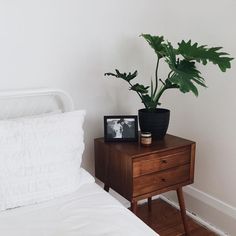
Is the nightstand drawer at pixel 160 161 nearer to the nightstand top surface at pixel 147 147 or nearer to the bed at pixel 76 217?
the nightstand top surface at pixel 147 147

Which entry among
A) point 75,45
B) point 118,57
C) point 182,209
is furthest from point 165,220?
point 75,45

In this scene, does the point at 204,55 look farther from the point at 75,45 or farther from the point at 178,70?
the point at 75,45

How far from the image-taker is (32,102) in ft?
5.86

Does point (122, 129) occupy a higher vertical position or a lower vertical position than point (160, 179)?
higher

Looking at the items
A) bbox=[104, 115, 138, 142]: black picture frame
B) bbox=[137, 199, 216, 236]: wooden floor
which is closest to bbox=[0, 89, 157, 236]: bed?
bbox=[104, 115, 138, 142]: black picture frame

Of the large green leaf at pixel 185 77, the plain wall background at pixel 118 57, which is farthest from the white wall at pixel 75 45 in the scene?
the large green leaf at pixel 185 77

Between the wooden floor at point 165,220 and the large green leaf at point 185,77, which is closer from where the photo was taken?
the large green leaf at point 185,77

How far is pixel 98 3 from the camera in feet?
6.22

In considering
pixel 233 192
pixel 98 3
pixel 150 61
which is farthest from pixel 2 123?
pixel 233 192

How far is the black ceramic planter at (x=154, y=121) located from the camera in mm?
1809

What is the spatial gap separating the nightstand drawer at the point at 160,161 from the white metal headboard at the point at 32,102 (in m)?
0.54

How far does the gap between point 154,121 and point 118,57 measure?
1.78 ft

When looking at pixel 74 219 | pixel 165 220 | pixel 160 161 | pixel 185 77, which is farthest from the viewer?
pixel 165 220

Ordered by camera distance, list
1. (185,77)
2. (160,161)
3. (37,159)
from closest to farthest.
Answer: (37,159) → (185,77) → (160,161)
